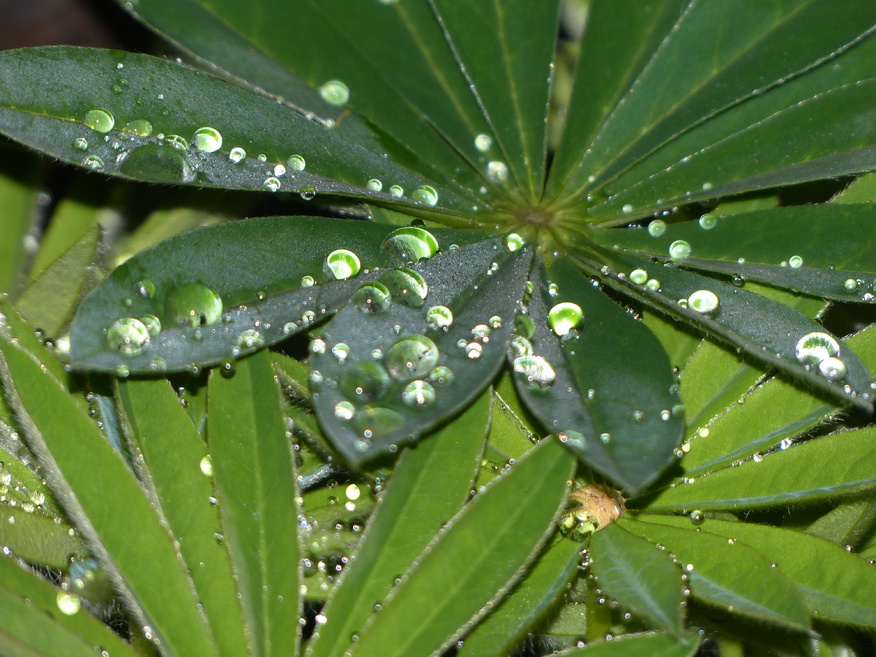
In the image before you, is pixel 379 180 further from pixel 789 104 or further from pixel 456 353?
pixel 789 104

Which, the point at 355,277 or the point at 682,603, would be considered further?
the point at 355,277

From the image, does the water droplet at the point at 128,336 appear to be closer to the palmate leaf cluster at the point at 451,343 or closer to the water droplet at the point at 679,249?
the palmate leaf cluster at the point at 451,343

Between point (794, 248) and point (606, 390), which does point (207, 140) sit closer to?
point (606, 390)

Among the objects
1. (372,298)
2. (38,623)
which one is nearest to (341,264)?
(372,298)

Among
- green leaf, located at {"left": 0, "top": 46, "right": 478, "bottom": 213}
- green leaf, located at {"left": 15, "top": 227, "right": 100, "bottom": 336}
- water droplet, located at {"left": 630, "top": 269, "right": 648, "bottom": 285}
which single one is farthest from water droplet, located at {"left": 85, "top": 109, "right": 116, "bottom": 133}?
water droplet, located at {"left": 630, "top": 269, "right": 648, "bottom": 285}

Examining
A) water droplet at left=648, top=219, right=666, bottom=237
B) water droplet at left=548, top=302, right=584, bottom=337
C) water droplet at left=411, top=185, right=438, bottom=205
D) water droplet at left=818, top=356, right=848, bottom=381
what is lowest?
water droplet at left=818, top=356, right=848, bottom=381

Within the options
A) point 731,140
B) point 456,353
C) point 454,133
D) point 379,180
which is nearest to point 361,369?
point 456,353

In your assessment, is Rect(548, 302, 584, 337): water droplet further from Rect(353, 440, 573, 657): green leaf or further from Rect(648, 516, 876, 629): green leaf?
Rect(648, 516, 876, 629): green leaf
